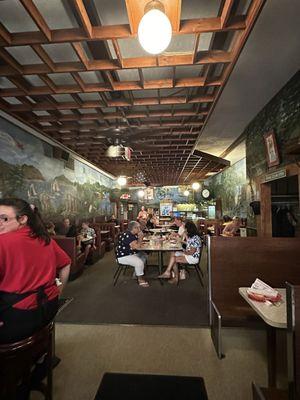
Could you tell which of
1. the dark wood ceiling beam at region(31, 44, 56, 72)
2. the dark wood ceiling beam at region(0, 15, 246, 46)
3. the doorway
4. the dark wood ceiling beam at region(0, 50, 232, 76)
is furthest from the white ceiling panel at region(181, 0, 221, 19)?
the doorway

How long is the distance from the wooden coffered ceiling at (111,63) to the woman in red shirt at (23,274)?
2018 mm

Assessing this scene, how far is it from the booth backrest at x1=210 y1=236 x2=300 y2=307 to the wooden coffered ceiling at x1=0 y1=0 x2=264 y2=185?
2379 mm

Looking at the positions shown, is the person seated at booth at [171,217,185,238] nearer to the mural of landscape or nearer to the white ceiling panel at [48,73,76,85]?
the mural of landscape

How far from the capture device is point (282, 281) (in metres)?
2.59

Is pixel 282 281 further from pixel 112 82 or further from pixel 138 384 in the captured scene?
pixel 112 82

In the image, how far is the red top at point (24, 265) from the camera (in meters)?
1.39

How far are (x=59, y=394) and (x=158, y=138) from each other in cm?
567

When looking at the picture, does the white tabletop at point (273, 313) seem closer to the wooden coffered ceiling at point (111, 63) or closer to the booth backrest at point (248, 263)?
the booth backrest at point (248, 263)

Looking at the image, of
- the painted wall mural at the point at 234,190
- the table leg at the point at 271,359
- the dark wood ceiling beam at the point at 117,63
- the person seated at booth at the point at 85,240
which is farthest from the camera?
the painted wall mural at the point at 234,190

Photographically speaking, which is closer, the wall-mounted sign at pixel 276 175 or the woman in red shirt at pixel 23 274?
the woman in red shirt at pixel 23 274

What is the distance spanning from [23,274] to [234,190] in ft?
26.2

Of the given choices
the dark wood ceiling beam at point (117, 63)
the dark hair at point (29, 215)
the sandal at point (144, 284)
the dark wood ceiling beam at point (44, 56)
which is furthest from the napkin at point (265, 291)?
the dark wood ceiling beam at point (44, 56)

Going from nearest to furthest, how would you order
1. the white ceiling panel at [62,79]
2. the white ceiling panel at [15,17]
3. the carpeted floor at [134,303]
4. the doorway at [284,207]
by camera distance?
1. the white ceiling panel at [15,17]
2. the carpeted floor at [134,303]
3. the white ceiling panel at [62,79]
4. the doorway at [284,207]

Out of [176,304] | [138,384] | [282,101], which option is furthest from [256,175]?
[138,384]
